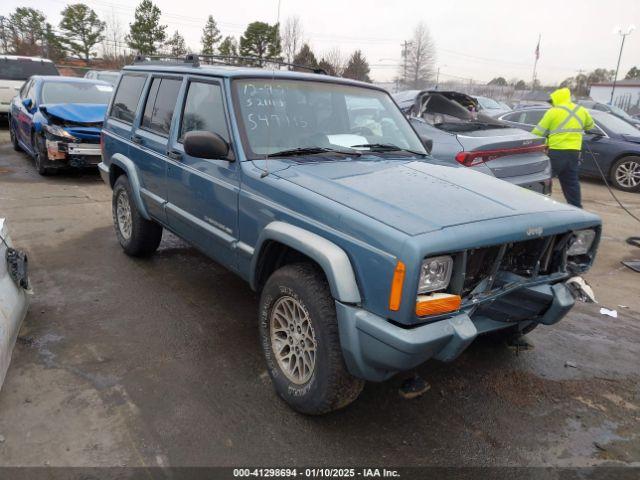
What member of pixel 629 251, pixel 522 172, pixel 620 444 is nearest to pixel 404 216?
pixel 620 444

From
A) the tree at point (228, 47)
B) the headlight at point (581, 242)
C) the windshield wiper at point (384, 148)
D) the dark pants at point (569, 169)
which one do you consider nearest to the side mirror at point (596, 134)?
the dark pants at point (569, 169)

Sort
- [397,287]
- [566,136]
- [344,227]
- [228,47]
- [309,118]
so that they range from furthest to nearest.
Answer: [228,47] < [566,136] < [309,118] < [344,227] < [397,287]

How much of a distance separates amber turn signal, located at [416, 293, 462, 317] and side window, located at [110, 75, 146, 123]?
370 centimetres

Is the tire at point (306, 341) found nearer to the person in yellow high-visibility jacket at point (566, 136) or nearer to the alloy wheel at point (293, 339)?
the alloy wheel at point (293, 339)

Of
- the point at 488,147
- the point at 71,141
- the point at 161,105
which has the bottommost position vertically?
the point at 71,141

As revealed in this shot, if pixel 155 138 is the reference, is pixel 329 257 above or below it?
below

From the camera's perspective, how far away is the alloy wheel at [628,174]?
1029 cm

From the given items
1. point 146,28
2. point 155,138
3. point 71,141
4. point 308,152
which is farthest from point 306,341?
point 146,28

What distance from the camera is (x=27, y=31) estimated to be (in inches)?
1868

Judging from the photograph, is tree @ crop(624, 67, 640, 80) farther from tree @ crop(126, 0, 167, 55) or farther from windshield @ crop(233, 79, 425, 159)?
windshield @ crop(233, 79, 425, 159)

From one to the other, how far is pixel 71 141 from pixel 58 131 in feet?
0.92

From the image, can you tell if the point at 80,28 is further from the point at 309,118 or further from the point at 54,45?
the point at 309,118

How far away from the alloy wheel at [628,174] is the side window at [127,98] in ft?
32.2

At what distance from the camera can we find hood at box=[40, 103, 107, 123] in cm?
866
